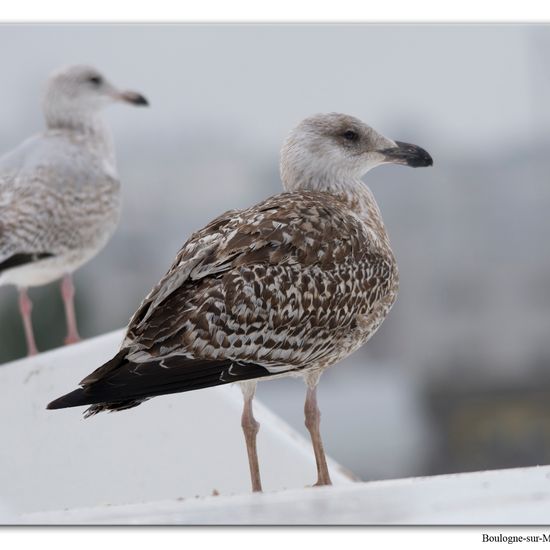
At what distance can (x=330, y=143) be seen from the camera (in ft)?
10.7

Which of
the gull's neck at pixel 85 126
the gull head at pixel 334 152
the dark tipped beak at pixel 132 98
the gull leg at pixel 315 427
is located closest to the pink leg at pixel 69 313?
the gull's neck at pixel 85 126

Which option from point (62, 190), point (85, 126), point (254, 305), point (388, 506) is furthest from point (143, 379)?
point (85, 126)

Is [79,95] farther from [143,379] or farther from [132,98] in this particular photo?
[143,379]

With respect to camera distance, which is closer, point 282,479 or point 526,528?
point 526,528

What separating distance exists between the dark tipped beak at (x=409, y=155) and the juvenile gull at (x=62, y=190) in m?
1.77

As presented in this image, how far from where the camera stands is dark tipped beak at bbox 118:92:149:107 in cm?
532

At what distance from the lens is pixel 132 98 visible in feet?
17.6

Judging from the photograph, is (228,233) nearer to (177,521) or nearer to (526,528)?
(177,521)

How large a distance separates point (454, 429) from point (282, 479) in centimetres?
1187

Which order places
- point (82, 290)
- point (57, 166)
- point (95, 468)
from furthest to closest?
point (82, 290) < point (57, 166) < point (95, 468)

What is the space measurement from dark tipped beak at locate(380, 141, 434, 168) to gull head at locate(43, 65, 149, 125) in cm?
217

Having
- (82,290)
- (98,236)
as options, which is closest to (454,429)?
(82,290)

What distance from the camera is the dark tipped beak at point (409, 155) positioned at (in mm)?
3279

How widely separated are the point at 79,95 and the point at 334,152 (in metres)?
2.33
